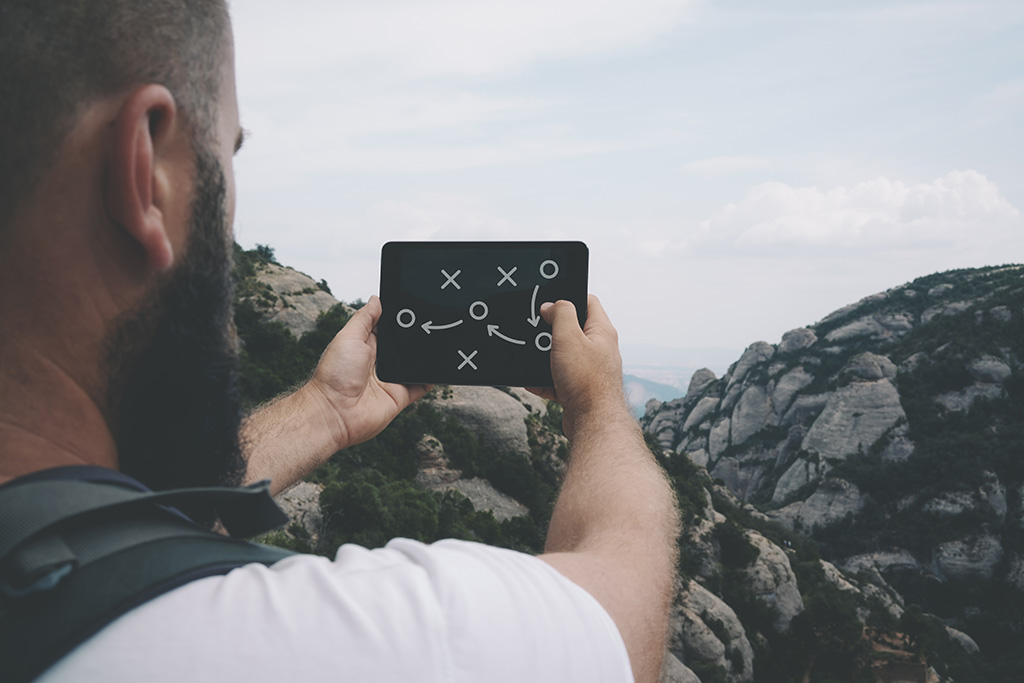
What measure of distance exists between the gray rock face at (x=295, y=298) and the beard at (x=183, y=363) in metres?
33.1

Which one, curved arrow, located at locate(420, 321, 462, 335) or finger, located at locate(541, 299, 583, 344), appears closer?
finger, located at locate(541, 299, 583, 344)

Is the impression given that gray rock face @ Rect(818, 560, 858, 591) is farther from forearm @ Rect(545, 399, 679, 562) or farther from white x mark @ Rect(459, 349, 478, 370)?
forearm @ Rect(545, 399, 679, 562)

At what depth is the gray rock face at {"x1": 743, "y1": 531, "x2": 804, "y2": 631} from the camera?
33062mm

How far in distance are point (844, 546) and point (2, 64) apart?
62.5m

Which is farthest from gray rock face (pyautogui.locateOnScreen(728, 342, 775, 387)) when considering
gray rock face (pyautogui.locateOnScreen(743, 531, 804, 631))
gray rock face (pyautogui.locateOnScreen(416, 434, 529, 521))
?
gray rock face (pyautogui.locateOnScreen(416, 434, 529, 521))

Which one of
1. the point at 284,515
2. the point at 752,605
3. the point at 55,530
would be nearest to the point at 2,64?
the point at 55,530

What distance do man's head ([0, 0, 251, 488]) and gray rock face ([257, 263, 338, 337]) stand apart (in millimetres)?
33213

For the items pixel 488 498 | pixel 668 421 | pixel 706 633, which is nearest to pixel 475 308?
pixel 488 498

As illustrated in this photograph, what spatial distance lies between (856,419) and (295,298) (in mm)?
54111

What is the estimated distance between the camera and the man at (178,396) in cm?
93

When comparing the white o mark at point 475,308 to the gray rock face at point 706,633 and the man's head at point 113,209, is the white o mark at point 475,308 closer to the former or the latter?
the man's head at point 113,209

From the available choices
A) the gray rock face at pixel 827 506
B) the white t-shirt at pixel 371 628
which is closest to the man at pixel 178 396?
the white t-shirt at pixel 371 628

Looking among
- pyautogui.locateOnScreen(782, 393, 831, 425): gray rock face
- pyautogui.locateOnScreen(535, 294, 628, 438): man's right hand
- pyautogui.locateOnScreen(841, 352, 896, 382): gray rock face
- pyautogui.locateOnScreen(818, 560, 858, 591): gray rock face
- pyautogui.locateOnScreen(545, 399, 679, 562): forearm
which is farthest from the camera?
pyautogui.locateOnScreen(782, 393, 831, 425): gray rock face

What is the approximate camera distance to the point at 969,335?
6525cm
